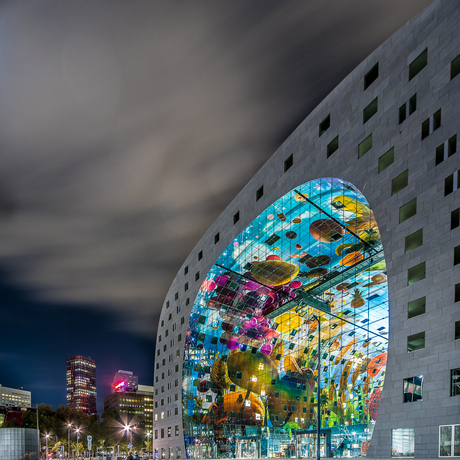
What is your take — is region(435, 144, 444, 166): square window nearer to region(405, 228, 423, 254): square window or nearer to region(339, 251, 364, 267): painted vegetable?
region(405, 228, 423, 254): square window

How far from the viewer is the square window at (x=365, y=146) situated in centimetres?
3143

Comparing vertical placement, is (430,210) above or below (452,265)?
above

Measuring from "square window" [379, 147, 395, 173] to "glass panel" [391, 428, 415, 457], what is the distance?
14798mm

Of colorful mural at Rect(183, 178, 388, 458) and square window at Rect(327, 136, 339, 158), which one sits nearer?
square window at Rect(327, 136, 339, 158)

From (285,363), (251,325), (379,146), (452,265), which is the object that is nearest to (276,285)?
(251,325)

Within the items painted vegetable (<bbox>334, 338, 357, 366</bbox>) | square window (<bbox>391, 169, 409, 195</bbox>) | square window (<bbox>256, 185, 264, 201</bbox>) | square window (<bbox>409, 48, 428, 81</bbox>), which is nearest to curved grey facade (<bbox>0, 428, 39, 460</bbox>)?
square window (<bbox>256, 185, 264, 201</bbox>)

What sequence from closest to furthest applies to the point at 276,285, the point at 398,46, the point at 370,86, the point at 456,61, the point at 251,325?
the point at 456,61
the point at 398,46
the point at 370,86
the point at 276,285
the point at 251,325

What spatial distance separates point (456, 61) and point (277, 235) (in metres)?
26.4

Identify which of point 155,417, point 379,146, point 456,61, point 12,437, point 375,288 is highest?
point 456,61

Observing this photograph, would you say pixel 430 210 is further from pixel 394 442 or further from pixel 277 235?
pixel 277 235

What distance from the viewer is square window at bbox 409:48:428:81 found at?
27719mm

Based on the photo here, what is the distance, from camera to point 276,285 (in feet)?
190

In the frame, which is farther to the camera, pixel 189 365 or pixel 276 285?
pixel 189 365

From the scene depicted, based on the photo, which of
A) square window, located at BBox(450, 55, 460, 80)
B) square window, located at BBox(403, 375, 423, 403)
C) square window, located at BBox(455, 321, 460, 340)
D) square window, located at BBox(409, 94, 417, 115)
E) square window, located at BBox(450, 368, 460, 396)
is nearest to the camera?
square window, located at BBox(450, 368, 460, 396)
